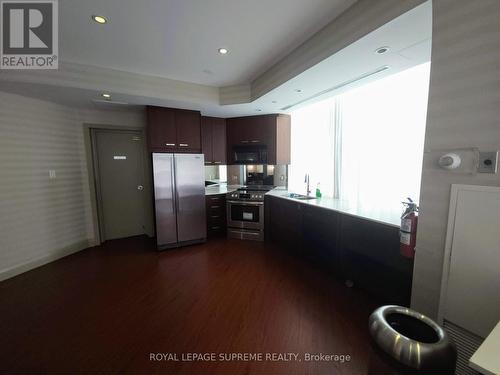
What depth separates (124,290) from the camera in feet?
7.97

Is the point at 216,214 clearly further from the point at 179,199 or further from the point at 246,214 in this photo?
the point at 179,199

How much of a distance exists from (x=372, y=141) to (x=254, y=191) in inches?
88.0

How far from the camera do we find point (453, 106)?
1.24 metres

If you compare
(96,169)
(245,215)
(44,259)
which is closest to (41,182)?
(96,169)

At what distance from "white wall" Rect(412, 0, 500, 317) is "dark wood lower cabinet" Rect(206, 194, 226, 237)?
127 inches

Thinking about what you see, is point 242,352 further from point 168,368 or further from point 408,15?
point 408,15

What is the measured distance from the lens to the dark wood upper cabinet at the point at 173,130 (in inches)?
133

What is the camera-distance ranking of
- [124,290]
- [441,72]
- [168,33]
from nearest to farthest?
1. [441,72]
2. [168,33]
3. [124,290]

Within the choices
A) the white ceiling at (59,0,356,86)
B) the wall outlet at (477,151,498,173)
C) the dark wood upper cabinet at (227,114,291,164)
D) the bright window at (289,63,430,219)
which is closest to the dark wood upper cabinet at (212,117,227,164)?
the dark wood upper cabinet at (227,114,291,164)

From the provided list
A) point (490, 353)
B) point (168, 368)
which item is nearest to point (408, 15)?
point (490, 353)

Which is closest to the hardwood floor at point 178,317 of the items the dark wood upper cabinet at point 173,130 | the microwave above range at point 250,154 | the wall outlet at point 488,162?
the wall outlet at point 488,162

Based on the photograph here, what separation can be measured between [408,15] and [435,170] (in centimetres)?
109

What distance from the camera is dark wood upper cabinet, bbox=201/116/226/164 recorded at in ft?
14.0

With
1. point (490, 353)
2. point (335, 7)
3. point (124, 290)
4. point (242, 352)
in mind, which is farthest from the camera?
point (124, 290)
